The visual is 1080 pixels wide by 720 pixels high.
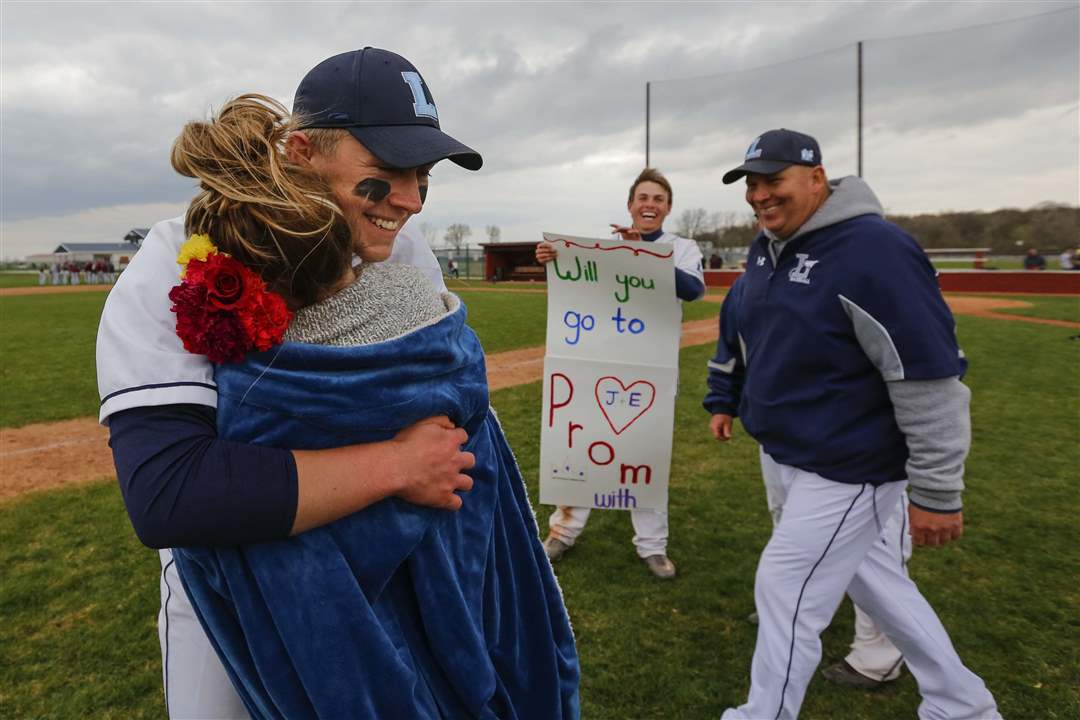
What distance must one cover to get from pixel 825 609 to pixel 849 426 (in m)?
0.64

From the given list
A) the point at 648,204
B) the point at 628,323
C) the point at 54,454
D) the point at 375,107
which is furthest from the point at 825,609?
the point at 54,454

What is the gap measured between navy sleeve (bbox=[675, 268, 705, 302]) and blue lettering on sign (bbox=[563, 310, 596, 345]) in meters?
0.53

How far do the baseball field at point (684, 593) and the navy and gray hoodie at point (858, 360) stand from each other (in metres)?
1.18

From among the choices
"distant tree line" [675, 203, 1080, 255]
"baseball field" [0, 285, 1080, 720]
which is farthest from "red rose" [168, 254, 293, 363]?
"distant tree line" [675, 203, 1080, 255]

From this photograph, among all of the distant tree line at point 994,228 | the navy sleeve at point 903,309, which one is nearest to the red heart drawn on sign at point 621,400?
the navy sleeve at point 903,309

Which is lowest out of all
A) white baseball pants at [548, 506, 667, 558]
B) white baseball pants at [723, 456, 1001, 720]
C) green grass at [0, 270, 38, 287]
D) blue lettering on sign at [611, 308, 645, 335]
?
white baseball pants at [548, 506, 667, 558]

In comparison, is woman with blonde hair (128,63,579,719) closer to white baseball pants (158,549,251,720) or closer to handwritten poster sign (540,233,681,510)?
white baseball pants (158,549,251,720)

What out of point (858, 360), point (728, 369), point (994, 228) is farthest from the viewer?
point (994, 228)

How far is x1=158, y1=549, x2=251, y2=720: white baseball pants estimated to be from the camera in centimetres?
130

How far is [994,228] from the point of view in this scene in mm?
34031

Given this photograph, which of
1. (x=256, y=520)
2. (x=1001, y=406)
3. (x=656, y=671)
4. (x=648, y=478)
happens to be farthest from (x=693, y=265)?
(x=1001, y=406)

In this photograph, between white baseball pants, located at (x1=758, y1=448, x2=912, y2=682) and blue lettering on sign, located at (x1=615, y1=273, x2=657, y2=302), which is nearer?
white baseball pants, located at (x1=758, y1=448, x2=912, y2=682)

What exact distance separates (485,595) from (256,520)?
48 centimetres

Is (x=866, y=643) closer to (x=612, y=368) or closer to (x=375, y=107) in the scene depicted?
(x=612, y=368)
